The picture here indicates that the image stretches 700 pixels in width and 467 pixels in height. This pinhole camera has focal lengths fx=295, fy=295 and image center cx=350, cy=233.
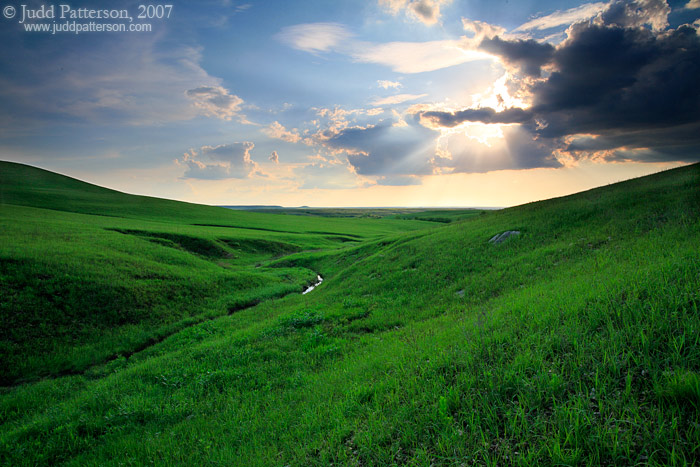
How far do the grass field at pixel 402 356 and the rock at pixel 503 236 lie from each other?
1.90 feet

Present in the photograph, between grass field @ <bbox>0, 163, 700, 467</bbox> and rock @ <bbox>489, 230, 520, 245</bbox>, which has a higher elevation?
rock @ <bbox>489, 230, 520, 245</bbox>

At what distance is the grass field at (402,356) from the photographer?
3.92m

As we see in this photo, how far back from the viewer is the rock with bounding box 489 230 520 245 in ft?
60.8

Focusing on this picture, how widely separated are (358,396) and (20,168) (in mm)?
153003

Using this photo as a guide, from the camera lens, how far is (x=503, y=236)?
62.4 feet

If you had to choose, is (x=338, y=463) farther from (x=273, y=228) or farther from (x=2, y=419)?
(x=273, y=228)

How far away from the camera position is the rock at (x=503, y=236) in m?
18.5

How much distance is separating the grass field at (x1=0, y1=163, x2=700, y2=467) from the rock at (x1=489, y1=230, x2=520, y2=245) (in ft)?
A: 1.90

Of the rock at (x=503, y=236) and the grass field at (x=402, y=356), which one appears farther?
the rock at (x=503, y=236)

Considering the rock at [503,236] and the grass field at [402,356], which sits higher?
the rock at [503,236]

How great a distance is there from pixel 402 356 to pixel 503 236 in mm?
14900

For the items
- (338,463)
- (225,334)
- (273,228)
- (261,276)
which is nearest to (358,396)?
(338,463)

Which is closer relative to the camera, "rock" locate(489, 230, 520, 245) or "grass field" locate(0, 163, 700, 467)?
"grass field" locate(0, 163, 700, 467)

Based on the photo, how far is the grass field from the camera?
392 centimetres
